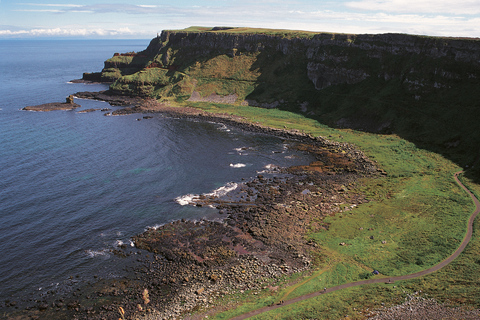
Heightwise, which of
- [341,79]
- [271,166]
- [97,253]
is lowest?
[97,253]

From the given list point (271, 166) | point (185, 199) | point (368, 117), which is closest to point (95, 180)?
point (185, 199)

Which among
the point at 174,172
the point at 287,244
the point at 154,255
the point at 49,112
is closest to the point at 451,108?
the point at 287,244

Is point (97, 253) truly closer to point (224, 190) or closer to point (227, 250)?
point (227, 250)

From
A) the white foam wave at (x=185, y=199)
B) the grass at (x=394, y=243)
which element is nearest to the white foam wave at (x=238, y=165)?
the white foam wave at (x=185, y=199)

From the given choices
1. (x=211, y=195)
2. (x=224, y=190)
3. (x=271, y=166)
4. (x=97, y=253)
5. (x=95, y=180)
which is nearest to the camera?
(x=97, y=253)

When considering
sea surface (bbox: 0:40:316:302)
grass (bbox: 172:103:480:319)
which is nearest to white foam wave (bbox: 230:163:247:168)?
sea surface (bbox: 0:40:316:302)

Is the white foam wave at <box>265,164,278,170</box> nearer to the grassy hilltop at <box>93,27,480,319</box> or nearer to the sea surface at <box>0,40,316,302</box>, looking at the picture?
the sea surface at <box>0,40,316,302</box>

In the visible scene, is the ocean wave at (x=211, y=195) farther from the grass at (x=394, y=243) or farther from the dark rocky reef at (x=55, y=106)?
the dark rocky reef at (x=55, y=106)

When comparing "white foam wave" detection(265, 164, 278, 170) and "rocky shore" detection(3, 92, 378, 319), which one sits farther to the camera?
"white foam wave" detection(265, 164, 278, 170)
